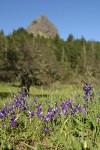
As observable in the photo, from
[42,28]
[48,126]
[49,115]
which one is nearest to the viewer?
[49,115]

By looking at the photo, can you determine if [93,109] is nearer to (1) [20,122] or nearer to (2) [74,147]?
(1) [20,122]

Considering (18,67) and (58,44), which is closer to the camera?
(18,67)

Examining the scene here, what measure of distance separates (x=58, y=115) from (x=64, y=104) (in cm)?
18

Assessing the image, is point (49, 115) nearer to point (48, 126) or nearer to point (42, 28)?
point (48, 126)

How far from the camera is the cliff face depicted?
137 metres

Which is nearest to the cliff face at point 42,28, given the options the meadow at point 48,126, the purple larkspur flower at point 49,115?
the meadow at point 48,126

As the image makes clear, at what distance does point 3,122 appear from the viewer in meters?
4.45

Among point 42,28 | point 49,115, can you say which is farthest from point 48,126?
point 42,28

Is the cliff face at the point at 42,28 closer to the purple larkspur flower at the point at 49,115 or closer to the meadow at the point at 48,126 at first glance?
the meadow at the point at 48,126

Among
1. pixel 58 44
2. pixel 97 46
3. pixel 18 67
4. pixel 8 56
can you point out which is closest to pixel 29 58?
pixel 18 67

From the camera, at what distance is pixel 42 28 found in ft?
452

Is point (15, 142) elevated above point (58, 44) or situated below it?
below

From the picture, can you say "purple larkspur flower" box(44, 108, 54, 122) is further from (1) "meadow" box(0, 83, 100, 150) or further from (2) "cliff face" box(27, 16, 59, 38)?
(2) "cliff face" box(27, 16, 59, 38)

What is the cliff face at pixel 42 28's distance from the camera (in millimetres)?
137250
